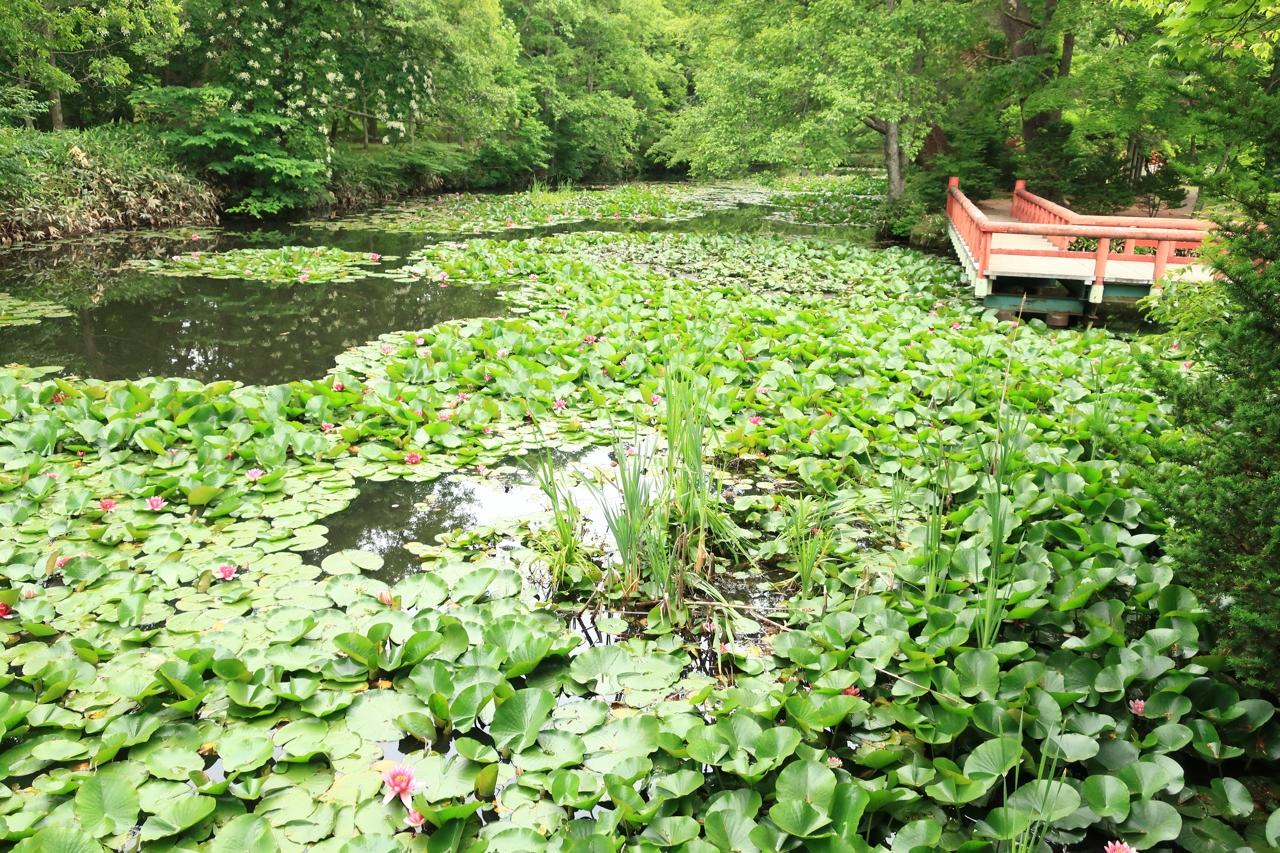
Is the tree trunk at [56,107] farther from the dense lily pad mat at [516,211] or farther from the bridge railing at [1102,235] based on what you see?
the bridge railing at [1102,235]

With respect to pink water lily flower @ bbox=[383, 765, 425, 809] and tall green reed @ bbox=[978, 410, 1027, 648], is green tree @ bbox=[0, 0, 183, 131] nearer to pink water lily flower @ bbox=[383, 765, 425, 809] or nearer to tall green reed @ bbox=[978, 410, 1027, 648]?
pink water lily flower @ bbox=[383, 765, 425, 809]

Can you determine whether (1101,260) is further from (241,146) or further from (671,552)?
(241,146)

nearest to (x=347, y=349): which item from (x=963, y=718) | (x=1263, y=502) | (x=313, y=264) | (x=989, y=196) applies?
(x=313, y=264)

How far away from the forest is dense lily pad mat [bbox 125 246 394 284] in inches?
17.3

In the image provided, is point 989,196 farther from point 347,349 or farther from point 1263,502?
point 1263,502

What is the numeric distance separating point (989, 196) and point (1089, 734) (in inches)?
502

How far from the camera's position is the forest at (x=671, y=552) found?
1.90m

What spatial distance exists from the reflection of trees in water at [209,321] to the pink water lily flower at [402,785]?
4.04 meters

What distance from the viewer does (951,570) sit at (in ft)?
8.79

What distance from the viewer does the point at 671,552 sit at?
3.02m

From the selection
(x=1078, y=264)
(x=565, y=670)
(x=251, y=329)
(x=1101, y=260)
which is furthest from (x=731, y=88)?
(x=565, y=670)

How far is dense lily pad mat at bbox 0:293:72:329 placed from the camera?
6613 millimetres

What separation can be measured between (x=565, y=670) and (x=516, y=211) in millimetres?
13649

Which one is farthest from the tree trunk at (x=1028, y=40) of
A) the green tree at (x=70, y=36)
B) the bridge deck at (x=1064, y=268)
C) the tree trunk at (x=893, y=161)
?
the green tree at (x=70, y=36)
